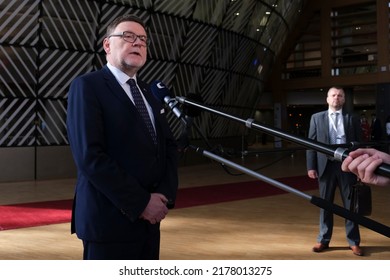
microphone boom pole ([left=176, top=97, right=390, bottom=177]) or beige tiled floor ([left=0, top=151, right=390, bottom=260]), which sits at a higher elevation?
microphone boom pole ([left=176, top=97, right=390, bottom=177])

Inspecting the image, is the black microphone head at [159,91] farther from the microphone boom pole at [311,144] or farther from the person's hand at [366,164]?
the person's hand at [366,164]

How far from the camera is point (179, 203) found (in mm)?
9094

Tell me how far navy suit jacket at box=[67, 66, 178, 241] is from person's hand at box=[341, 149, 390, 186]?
3.76 feet

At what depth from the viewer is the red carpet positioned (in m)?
7.42

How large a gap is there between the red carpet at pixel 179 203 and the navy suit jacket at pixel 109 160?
4.32m

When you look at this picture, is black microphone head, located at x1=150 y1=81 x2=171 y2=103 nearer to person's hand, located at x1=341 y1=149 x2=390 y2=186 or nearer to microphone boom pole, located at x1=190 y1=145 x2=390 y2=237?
microphone boom pole, located at x1=190 y1=145 x2=390 y2=237

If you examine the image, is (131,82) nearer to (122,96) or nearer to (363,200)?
(122,96)

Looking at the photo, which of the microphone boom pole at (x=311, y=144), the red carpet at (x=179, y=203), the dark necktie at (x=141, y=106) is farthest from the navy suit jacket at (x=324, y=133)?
the microphone boom pole at (x=311, y=144)

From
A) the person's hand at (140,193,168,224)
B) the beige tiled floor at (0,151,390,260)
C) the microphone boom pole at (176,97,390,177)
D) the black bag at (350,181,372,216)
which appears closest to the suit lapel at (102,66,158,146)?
the person's hand at (140,193,168,224)

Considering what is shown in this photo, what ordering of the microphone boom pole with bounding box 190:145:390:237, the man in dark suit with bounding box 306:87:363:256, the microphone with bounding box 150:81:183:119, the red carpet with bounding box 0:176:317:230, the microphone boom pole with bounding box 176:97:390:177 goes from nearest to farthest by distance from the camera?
the microphone boom pole with bounding box 176:97:390:177, the microphone boom pole with bounding box 190:145:390:237, the microphone with bounding box 150:81:183:119, the man in dark suit with bounding box 306:87:363:256, the red carpet with bounding box 0:176:317:230

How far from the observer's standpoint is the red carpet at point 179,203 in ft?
24.3

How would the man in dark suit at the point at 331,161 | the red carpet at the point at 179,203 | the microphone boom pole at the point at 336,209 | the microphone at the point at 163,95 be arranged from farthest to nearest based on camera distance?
the red carpet at the point at 179,203 < the man in dark suit at the point at 331,161 < the microphone at the point at 163,95 < the microphone boom pole at the point at 336,209

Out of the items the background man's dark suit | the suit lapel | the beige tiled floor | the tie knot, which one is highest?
the tie knot

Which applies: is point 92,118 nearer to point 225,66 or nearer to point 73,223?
point 73,223
